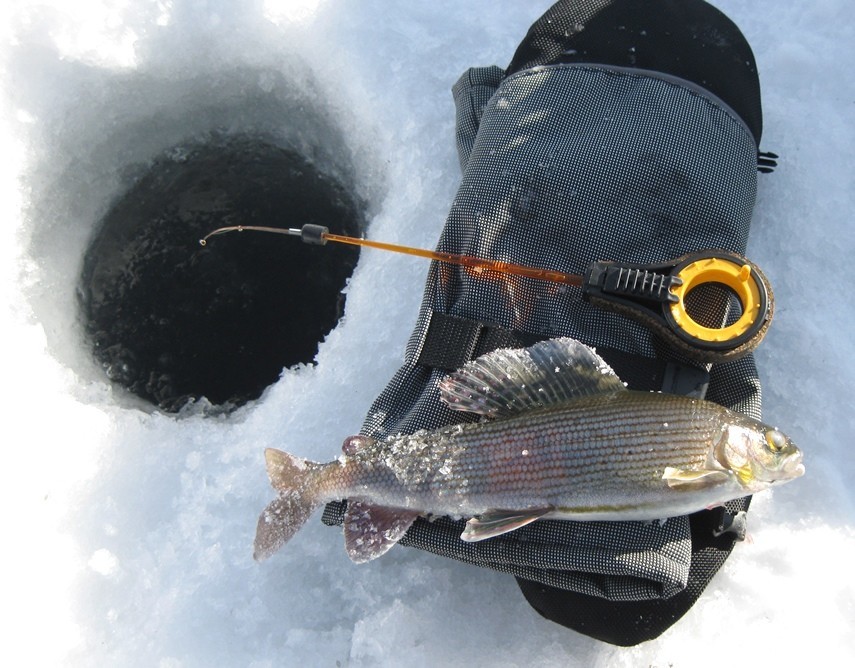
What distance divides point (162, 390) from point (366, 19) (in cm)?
225

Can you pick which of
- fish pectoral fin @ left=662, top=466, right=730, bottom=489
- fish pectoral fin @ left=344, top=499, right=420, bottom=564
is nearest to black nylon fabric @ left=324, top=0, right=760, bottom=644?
fish pectoral fin @ left=344, top=499, right=420, bottom=564

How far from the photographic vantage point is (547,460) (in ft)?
6.95

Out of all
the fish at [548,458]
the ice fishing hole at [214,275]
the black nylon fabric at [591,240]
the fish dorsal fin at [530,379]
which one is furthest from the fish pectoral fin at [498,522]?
the ice fishing hole at [214,275]

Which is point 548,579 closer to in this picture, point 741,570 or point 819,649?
point 741,570

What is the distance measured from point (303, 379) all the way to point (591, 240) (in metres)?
1.48

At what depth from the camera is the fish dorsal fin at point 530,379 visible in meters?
2.18

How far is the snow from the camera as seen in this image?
262 cm

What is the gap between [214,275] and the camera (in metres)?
3.57

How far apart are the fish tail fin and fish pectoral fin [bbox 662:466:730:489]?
1191 mm

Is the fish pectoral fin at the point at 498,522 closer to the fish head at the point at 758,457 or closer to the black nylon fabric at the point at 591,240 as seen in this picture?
the black nylon fabric at the point at 591,240

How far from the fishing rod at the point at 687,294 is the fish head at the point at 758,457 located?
285 millimetres

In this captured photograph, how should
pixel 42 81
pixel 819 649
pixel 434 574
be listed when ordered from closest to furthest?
pixel 819 649
pixel 434 574
pixel 42 81

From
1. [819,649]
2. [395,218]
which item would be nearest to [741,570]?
[819,649]

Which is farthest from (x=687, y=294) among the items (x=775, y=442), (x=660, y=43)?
(x=660, y=43)
